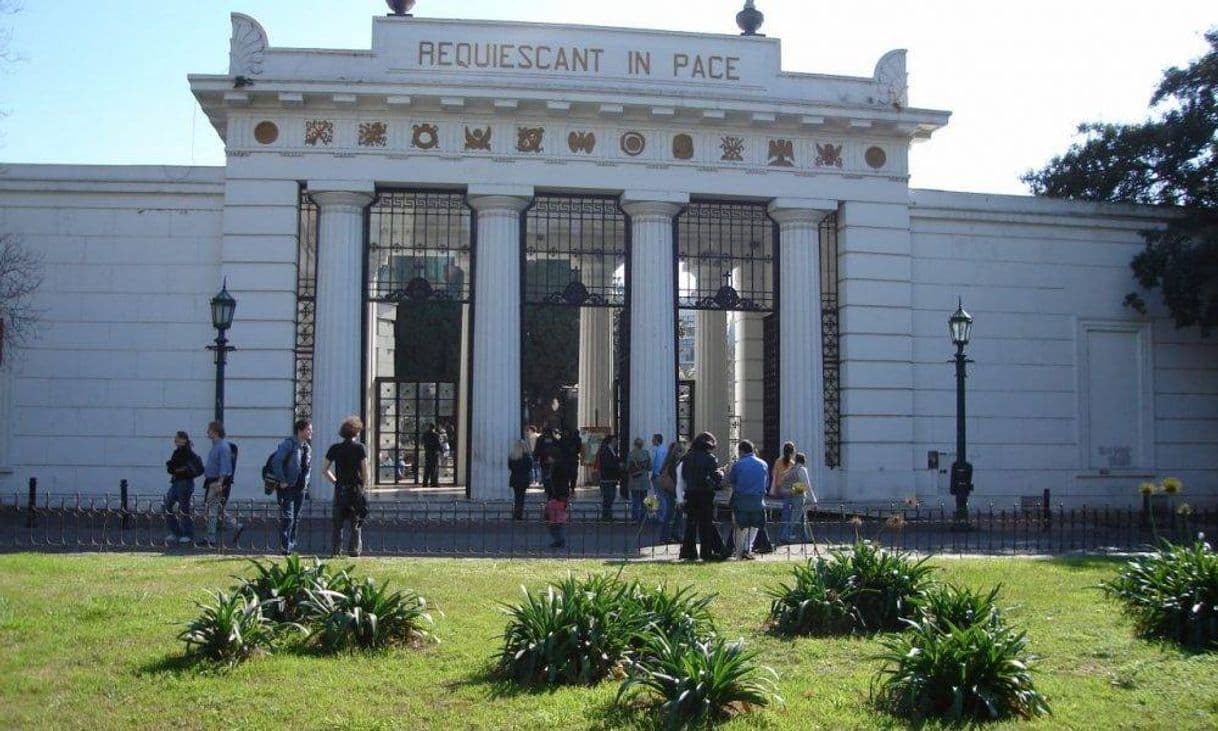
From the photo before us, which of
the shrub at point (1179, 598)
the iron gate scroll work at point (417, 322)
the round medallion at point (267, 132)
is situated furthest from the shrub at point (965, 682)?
the round medallion at point (267, 132)

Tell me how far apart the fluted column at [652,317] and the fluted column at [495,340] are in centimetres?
233

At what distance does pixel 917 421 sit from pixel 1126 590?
540 inches

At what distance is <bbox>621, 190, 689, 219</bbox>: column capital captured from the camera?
22.3m

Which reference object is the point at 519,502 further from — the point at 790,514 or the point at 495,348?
the point at 790,514

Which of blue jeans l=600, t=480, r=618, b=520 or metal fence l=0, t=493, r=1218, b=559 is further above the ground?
blue jeans l=600, t=480, r=618, b=520

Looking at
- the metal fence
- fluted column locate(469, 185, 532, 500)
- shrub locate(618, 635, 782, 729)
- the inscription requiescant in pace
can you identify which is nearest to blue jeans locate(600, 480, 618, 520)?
the metal fence

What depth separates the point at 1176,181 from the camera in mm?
25906

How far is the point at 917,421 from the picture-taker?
925 inches

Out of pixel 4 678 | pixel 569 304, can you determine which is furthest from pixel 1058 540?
pixel 4 678

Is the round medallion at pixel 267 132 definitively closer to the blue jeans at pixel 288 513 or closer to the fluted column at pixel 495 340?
the fluted column at pixel 495 340

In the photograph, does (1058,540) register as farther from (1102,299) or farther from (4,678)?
(4,678)

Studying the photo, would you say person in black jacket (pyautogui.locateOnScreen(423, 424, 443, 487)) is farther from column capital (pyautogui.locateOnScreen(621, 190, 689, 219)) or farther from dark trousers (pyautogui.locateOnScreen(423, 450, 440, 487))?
column capital (pyautogui.locateOnScreen(621, 190, 689, 219))

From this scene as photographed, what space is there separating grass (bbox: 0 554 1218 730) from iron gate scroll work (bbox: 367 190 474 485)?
484 inches

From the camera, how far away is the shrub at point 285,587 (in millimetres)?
8945
